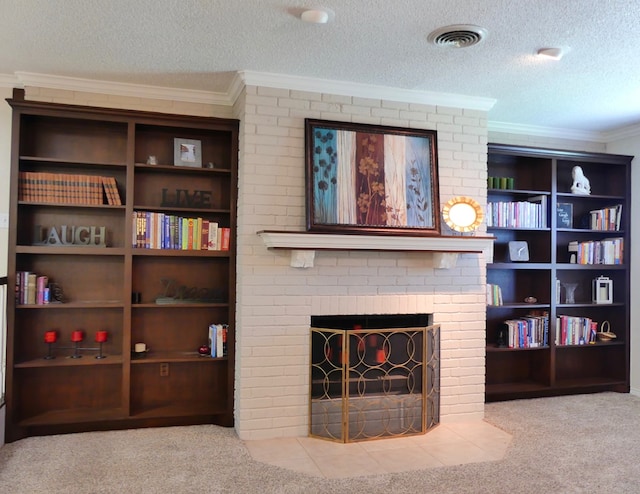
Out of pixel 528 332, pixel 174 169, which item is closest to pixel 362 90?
pixel 174 169

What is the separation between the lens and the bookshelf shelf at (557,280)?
4.52m

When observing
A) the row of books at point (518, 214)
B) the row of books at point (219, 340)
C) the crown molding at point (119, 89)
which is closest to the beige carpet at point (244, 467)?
the row of books at point (219, 340)

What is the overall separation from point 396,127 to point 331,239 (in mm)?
1008

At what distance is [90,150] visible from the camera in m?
3.73

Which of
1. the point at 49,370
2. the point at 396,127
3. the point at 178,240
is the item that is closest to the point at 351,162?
the point at 396,127

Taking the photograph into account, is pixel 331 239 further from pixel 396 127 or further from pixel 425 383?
pixel 425 383

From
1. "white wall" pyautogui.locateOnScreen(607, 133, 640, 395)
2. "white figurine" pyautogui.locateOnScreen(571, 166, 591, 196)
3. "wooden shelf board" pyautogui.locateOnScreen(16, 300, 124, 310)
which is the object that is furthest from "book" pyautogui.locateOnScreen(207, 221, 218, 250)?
"white wall" pyautogui.locateOnScreen(607, 133, 640, 395)

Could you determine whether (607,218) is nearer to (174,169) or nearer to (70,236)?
(174,169)

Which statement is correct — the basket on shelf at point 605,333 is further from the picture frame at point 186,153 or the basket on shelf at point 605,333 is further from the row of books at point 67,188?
the row of books at point 67,188

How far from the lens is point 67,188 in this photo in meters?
3.53

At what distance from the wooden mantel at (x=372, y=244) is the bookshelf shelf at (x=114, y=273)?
0.58 metres

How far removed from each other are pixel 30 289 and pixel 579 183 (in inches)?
180

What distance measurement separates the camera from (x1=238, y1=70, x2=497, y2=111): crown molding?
11.3 feet

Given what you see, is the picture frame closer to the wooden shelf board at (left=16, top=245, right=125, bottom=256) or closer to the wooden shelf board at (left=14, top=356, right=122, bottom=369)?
the wooden shelf board at (left=16, top=245, right=125, bottom=256)
